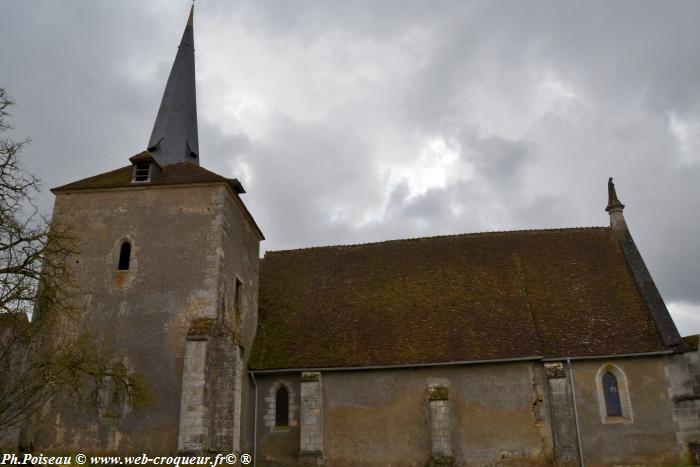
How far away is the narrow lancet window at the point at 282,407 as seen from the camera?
1883cm

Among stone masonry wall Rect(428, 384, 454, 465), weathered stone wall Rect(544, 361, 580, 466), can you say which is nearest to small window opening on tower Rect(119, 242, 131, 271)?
stone masonry wall Rect(428, 384, 454, 465)

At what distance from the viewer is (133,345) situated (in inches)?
651

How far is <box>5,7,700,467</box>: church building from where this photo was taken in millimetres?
16297

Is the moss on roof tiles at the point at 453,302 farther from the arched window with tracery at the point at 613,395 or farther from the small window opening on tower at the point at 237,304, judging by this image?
the small window opening on tower at the point at 237,304

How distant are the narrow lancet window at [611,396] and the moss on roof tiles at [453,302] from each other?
93 cm

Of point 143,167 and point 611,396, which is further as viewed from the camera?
point 143,167

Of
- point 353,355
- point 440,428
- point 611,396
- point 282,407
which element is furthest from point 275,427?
point 611,396

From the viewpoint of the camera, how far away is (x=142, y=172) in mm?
18797

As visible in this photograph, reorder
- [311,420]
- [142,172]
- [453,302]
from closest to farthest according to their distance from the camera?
[311,420]
[142,172]
[453,302]

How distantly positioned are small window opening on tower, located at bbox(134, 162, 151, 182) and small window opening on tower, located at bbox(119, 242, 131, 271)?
6.99ft

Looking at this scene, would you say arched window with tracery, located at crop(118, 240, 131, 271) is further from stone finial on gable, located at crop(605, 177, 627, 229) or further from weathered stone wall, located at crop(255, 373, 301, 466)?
stone finial on gable, located at crop(605, 177, 627, 229)

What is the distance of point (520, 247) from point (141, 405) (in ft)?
45.4

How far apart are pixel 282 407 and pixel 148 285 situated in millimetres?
5722

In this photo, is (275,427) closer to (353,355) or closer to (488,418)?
(353,355)
